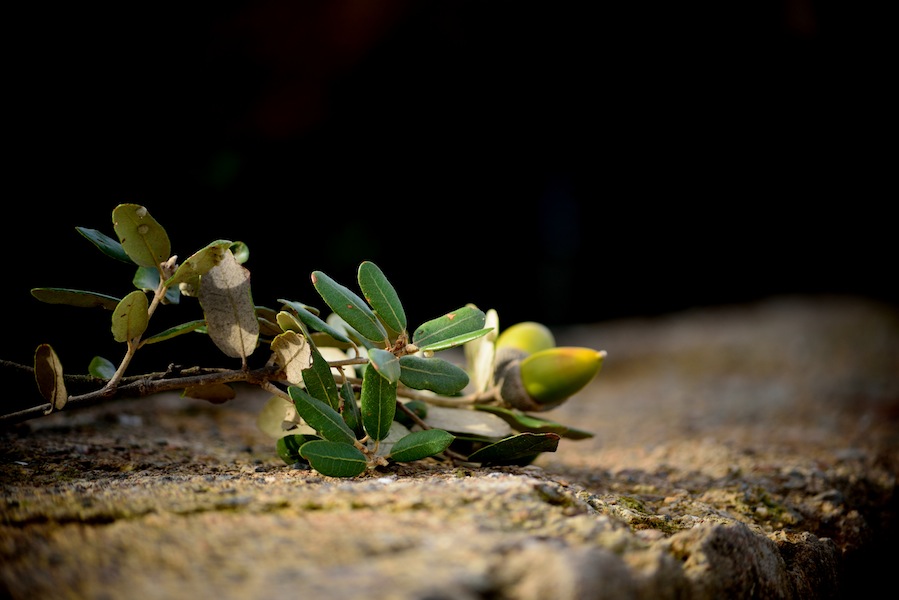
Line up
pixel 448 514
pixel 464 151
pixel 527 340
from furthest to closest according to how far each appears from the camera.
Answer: pixel 464 151 < pixel 527 340 < pixel 448 514

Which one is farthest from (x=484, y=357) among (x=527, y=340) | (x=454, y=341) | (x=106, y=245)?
(x=106, y=245)

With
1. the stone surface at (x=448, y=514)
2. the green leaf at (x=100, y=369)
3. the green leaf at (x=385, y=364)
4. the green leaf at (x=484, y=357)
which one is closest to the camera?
the stone surface at (x=448, y=514)

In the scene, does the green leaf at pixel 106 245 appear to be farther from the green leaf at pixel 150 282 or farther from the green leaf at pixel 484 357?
the green leaf at pixel 484 357

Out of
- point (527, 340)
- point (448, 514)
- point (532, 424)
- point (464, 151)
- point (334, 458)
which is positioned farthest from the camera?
point (464, 151)

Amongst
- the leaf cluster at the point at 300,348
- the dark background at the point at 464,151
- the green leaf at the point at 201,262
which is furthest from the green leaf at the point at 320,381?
the dark background at the point at 464,151

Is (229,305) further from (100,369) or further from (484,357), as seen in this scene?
(484,357)

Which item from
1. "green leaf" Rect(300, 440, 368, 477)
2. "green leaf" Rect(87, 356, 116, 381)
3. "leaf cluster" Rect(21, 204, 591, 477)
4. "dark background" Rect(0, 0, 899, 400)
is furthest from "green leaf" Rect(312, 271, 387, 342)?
"dark background" Rect(0, 0, 899, 400)
